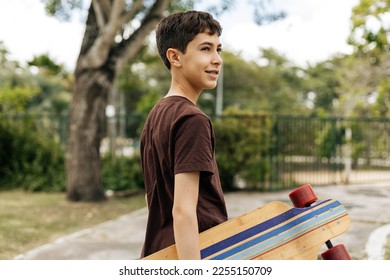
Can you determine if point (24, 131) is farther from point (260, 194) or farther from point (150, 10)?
point (260, 194)

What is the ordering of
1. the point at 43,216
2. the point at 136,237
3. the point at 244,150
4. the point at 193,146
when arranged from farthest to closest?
the point at 244,150, the point at 43,216, the point at 136,237, the point at 193,146

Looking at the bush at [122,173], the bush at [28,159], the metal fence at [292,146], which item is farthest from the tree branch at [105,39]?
the bush at [28,159]

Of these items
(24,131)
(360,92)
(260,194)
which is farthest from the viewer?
(360,92)

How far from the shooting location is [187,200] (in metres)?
1.56

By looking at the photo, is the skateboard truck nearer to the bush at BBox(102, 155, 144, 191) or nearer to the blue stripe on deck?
the blue stripe on deck

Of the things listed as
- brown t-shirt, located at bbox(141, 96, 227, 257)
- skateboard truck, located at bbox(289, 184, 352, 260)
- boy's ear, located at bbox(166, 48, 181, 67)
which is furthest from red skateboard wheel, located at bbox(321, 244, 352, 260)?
boy's ear, located at bbox(166, 48, 181, 67)

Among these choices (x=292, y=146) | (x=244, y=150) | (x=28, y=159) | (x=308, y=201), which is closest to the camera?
(x=308, y=201)

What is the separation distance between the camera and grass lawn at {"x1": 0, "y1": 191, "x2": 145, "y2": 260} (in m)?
6.61

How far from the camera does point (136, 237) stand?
6.77 metres

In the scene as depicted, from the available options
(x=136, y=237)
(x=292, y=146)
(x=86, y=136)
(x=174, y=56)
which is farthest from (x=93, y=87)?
(x=174, y=56)

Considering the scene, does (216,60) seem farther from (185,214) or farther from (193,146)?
(185,214)

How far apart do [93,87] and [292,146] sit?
16.7ft
